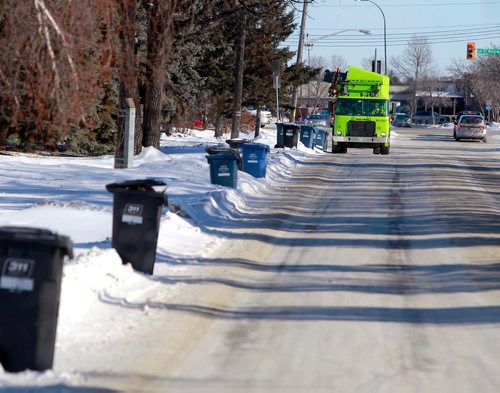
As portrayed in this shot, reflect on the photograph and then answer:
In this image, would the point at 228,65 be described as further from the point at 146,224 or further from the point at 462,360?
the point at 462,360

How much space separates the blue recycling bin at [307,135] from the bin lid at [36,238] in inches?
1370

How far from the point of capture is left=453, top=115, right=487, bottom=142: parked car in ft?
182

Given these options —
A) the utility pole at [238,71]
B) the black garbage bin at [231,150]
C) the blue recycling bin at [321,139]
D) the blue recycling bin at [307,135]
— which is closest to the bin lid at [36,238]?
the black garbage bin at [231,150]

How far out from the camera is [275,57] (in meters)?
51.6

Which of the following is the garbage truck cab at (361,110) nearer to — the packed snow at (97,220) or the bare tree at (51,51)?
the packed snow at (97,220)

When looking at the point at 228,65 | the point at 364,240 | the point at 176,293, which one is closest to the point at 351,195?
the point at 364,240

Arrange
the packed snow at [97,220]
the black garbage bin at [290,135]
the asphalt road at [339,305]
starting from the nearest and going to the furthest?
1. the asphalt road at [339,305]
2. the packed snow at [97,220]
3. the black garbage bin at [290,135]

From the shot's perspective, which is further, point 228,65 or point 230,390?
point 228,65

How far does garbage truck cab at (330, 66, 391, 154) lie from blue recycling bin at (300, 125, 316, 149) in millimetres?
2310

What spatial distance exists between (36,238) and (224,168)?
1339cm

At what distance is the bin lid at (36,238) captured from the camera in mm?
6863

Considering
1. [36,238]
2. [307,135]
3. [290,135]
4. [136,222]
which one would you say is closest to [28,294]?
[36,238]

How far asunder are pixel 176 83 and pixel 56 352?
1372 inches

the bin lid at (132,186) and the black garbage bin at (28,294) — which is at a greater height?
the bin lid at (132,186)
